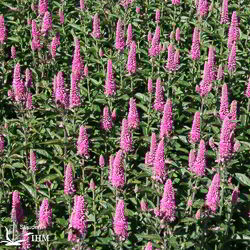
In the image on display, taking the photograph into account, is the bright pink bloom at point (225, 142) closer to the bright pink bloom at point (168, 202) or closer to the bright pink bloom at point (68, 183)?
the bright pink bloom at point (168, 202)

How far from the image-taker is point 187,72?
9.93 meters

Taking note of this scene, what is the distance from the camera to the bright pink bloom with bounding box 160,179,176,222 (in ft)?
19.1

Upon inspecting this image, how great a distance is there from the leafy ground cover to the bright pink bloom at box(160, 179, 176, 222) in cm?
1

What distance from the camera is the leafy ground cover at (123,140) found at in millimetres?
6387

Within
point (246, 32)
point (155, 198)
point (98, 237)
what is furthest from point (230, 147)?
point (246, 32)

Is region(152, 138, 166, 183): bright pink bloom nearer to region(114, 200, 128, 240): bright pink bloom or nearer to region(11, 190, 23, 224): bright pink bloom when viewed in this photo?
region(114, 200, 128, 240): bright pink bloom

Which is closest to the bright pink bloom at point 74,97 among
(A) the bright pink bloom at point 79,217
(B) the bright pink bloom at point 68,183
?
(B) the bright pink bloom at point 68,183

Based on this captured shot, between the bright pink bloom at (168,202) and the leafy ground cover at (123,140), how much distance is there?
1cm

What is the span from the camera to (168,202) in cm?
591

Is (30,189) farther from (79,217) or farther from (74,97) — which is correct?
(79,217)

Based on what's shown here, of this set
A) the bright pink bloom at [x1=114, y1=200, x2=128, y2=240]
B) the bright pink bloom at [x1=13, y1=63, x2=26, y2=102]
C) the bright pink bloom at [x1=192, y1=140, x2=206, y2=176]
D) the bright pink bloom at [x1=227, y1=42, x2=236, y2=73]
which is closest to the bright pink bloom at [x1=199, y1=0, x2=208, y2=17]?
the bright pink bloom at [x1=227, y1=42, x2=236, y2=73]

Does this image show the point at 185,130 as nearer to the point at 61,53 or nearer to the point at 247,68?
the point at 247,68

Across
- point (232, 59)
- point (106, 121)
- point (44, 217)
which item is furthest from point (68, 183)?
point (232, 59)

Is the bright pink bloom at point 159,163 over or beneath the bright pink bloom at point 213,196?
over
